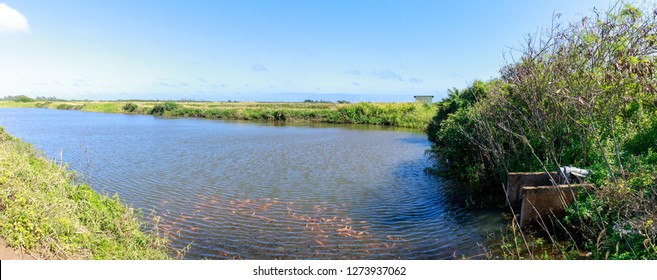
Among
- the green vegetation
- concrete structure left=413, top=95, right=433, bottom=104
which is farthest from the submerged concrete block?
concrete structure left=413, top=95, right=433, bottom=104

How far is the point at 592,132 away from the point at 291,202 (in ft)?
28.1

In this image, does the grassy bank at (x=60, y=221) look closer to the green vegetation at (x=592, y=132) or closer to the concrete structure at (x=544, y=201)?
the green vegetation at (x=592, y=132)

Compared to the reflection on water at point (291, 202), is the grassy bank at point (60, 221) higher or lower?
higher

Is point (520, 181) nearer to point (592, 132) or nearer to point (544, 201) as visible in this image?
point (544, 201)

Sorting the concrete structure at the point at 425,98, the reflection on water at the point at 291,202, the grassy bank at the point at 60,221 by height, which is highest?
the concrete structure at the point at 425,98

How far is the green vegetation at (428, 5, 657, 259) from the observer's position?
588 centimetres

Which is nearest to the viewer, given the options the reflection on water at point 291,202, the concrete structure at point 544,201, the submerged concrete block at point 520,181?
the concrete structure at point 544,201

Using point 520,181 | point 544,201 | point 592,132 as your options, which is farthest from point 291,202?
point 592,132

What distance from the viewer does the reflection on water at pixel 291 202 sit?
897cm

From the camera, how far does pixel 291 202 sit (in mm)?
12742

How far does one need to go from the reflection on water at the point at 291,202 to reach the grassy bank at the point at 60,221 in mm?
1439

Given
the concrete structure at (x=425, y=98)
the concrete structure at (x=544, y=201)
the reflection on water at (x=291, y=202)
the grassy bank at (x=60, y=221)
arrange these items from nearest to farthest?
the grassy bank at (x=60, y=221)
the concrete structure at (x=544, y=201)
the reflection on water at (x=291, y=202)
the concrete structure at (x=425, y=98)

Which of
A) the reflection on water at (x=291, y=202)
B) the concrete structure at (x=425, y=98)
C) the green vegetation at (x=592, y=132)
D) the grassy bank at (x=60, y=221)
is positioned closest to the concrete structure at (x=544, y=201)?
the green vegetation at (x=592, y=132)

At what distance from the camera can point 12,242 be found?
564 centimetres
